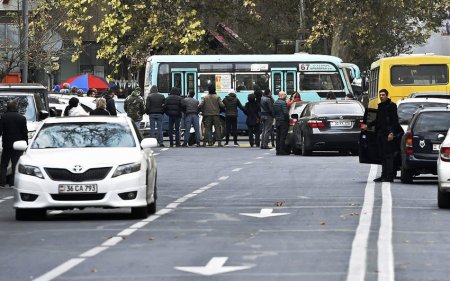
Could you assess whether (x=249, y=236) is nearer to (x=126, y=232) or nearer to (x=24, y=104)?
(x=126, y=232)

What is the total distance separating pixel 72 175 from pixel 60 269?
6368mm

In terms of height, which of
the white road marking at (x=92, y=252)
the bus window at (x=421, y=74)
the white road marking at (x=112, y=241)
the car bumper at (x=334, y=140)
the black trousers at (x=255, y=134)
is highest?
the bus window at (x=421, y=74)

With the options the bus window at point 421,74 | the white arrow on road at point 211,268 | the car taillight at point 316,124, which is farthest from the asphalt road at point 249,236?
the bus window at point 421,74

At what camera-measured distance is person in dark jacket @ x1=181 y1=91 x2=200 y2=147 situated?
165 ft

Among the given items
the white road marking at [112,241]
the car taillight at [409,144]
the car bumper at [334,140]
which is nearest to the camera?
the white road marking at [112,241]

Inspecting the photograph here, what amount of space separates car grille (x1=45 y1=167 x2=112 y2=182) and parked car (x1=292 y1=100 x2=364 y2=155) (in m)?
21.4

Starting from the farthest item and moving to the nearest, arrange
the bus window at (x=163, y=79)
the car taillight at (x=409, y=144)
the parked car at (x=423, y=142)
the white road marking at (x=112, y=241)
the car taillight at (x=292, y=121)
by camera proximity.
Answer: the bus window at (x=163, y=79) < the car taillight at (x=292, y=121) < the car taillight at (x=409, y=144) < the parked car at (x=423, y=142) < the white road marking at (x=112, y=241)

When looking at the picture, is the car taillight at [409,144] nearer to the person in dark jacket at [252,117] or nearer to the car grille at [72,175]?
the car grille at [72,175]

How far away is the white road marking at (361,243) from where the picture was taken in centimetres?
1415

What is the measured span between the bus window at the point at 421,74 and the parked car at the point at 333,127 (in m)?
10.1

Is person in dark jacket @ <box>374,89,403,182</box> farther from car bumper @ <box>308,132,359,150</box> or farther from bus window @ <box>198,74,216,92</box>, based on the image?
bus window @ <box>198,74,216,92</box>

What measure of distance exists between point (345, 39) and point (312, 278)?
59.7m

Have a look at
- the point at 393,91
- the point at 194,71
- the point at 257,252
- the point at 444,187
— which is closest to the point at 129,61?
the point at 194,71

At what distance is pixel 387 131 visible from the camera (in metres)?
30.4
